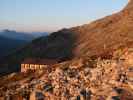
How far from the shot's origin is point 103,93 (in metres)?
47.3

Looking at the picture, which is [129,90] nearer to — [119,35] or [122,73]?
[122,73]

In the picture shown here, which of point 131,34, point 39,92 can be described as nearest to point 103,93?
point 39,92

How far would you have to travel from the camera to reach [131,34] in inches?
7362

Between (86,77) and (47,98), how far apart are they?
796 cm

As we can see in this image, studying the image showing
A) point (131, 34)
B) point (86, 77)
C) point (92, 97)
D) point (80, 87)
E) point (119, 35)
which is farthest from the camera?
point (119, 35)

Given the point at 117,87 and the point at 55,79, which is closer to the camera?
the point at 117,87

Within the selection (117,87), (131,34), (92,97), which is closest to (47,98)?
(92,97)

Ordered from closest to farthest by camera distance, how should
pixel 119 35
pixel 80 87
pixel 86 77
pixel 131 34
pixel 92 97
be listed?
pixel 92 97 → pixel 80 87 → pixel 86 77 → pixel 131 34 → pixel 119 35

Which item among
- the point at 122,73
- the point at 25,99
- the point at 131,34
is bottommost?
the point at 25,99

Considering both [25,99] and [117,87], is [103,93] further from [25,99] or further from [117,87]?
[25,99]

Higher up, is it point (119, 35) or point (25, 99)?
point (119, 35)

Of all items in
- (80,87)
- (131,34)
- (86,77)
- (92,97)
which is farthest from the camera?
(131,34)

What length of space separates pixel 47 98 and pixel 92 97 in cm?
648

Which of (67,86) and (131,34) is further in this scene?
(131,34)
